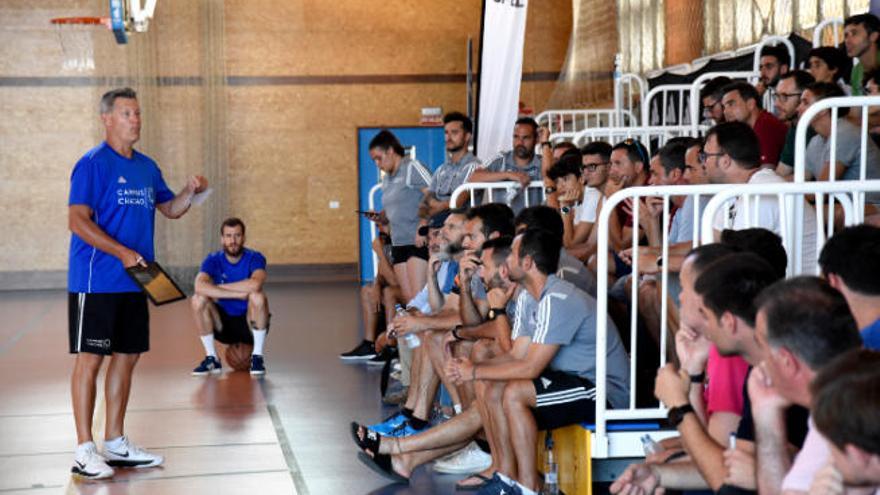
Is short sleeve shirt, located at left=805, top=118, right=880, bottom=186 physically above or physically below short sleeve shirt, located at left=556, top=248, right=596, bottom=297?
above

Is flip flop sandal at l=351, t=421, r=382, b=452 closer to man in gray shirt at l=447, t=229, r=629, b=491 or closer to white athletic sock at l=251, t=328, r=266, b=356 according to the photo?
man in gray shirt at l=447, t=229, r=629, b=491

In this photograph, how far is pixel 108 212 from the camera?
5805 millimetres

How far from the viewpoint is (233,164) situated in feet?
53.4

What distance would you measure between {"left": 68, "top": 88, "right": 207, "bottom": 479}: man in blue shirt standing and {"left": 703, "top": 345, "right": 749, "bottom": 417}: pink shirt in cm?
321

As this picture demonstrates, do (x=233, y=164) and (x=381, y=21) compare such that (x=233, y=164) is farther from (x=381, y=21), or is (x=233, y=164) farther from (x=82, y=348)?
(x=82, y=348)

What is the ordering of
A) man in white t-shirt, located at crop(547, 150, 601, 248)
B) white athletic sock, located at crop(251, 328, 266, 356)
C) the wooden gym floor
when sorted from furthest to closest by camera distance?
white athletic sock, located at crop(251, 328, 266, 356) → man in white t-shirt, located at crop(547, 150, 601, 248) → the wooden gym floor

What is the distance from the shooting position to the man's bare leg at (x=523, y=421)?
472cm

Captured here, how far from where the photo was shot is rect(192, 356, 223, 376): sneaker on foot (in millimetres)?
8859

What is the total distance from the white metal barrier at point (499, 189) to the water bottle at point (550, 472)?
2.06 metres

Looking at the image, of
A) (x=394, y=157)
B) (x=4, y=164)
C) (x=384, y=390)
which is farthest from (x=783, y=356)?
(x=4, y=164)

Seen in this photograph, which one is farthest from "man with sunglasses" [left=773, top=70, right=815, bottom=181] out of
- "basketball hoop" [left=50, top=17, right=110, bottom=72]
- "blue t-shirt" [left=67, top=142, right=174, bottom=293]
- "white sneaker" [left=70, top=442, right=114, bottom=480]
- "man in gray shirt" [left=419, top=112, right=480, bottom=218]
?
"basketball hoop" [left=50, top=17, right=110, bottom=72]

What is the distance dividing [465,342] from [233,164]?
431 inches

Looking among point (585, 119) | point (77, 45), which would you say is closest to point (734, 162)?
point (585, 119)

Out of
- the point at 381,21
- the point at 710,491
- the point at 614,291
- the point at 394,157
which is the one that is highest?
the point at 381,21
